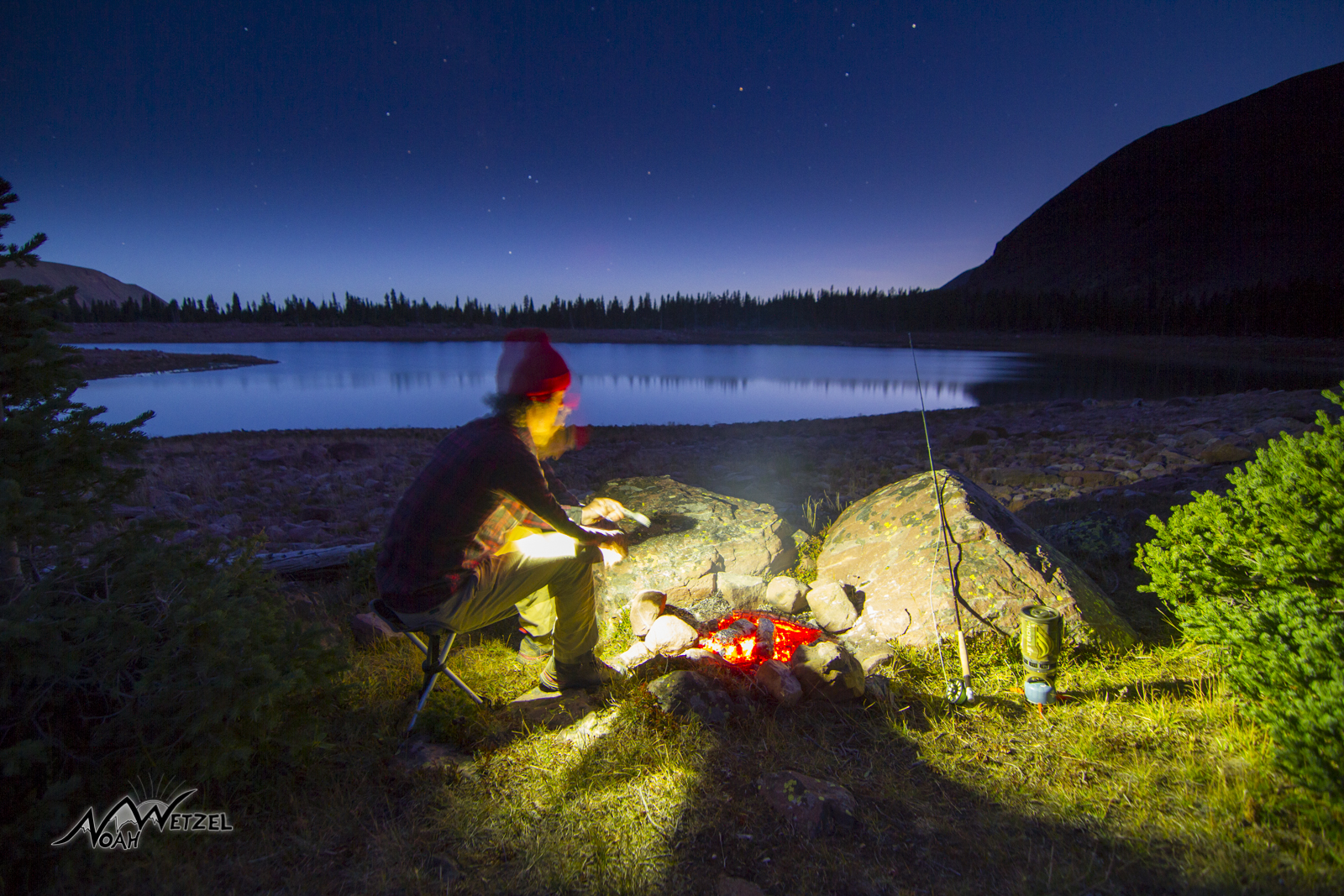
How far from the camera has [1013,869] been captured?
2.26 meters

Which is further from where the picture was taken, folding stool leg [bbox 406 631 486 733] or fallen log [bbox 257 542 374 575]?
fallen log [bbox 257 542 374 575]

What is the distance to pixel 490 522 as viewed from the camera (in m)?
3.50

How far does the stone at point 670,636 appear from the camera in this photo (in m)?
3.97

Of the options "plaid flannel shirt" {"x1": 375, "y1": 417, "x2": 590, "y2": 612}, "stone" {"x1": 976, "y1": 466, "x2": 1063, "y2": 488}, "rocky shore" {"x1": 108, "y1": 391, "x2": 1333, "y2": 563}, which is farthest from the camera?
"stone" {"x1": 976, "y1": 466, "x2": 1063, "y2": 488}

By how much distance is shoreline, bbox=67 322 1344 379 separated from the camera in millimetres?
46250

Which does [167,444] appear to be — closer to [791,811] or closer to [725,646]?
[725,646]

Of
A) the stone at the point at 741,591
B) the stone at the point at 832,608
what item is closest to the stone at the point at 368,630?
the stone at the point at 741,591

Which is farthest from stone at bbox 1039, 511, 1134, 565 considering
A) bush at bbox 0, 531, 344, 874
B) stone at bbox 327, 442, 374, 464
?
stone at bbox 327, 442, 374, 464

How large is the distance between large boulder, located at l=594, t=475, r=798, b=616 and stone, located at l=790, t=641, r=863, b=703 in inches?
42.2

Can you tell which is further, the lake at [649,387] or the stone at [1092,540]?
the lake at [649,387]

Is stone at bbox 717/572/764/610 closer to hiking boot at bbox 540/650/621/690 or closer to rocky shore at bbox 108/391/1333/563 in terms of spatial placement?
hiking boot at bbox 540/650/621/690

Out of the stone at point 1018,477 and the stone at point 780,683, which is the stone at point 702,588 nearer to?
the stone at point 780,683

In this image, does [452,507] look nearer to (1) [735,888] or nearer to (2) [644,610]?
(2) [644,610]

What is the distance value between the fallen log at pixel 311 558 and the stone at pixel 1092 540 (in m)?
6.22
